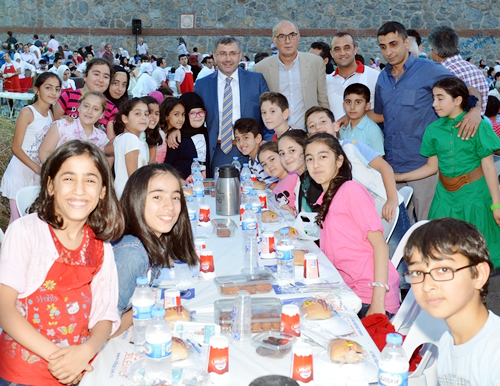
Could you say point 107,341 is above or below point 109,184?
below

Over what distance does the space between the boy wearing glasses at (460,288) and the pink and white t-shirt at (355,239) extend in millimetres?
1040

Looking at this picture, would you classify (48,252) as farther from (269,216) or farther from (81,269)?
(269,216)

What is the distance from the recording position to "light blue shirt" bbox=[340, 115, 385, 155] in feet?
14.2

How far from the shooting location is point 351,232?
9.05ft

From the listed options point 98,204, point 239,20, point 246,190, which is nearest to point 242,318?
point 98,204

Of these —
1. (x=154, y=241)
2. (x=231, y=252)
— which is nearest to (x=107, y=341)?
(x=154, y=241)

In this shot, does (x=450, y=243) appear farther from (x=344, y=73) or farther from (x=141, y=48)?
(x=141, y=48)

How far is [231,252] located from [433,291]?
4.86ft

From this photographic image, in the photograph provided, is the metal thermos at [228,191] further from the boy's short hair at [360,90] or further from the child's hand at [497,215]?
the child's hand at [497,215]

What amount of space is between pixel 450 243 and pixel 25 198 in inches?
110

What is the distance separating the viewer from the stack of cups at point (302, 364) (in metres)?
1.60

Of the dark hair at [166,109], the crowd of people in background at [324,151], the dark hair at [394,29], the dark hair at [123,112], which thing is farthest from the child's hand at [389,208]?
the dark hair at [166,109]

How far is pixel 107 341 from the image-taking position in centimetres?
195

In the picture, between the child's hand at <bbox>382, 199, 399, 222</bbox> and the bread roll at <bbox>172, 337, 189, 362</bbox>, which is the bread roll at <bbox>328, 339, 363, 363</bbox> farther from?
the child's hand at <bbox>382, 199, 399, 222</bbox>
